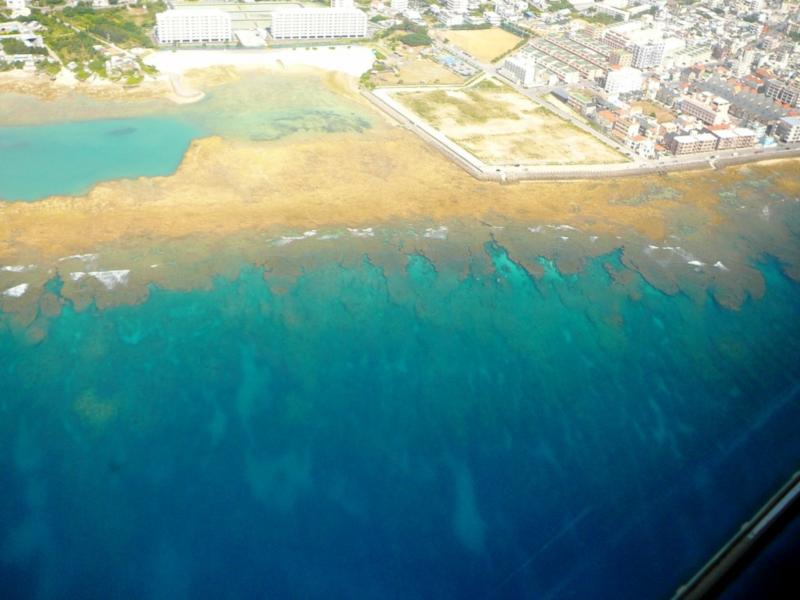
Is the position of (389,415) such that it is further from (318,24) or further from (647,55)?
(647,55)

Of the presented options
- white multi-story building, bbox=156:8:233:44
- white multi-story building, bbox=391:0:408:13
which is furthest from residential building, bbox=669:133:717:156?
white multi-story building, bbox=156:8:233:44

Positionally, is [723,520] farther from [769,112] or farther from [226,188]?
[769,112]

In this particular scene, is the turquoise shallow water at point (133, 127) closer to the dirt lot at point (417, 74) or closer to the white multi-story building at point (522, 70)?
the dirt lot at point (417, 74)

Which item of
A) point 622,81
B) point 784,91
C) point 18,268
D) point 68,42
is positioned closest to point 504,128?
point 622,81

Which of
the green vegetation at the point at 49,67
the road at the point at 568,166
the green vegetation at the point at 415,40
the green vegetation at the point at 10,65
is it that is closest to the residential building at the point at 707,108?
the road at the point at 568,166

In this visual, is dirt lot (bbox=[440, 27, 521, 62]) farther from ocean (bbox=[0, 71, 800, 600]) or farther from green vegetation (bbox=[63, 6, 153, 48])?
ocean (bbox=[0, 71, 800, 600])

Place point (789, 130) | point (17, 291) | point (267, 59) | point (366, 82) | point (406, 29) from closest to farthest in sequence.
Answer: point (17, 291) < point (789, 130) < point (366, 82) < point (267, 59) < point (406, 29)
